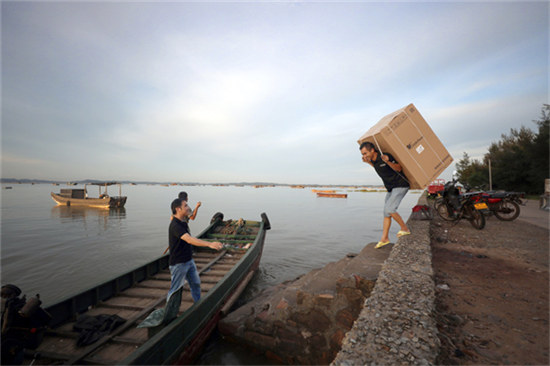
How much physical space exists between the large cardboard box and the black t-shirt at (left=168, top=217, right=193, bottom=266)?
153 inches

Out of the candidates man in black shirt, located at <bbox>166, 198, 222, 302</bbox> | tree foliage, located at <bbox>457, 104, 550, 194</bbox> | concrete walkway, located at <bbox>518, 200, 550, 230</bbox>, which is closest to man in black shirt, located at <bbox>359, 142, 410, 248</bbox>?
man in black shirt, located at <bbox>166, 198, 222, 302</bbox>

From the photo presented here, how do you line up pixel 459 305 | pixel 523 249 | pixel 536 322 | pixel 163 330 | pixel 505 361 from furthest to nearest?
1. pixel 523 249
2. pixel 163 330
3. pixel 459 305
4. pixel 536 322
5. pixel 505 361

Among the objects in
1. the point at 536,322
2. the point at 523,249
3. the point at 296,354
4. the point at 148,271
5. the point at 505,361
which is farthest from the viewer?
the point at 148,271

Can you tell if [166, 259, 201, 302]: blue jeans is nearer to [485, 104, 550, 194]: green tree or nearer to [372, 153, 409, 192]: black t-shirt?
[372, 153, 409, 192]: black t-shirt

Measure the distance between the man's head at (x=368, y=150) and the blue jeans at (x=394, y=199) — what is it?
938 millimetres

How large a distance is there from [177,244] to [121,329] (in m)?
1.82

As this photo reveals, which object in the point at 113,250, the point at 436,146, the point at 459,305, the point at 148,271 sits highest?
the point at 436,146

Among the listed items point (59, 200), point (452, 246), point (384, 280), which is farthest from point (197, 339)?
point (59, 200)

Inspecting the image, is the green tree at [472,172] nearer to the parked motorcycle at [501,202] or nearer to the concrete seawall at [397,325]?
the parked motorcycle at [501,202]

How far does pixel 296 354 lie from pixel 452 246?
500 centimetres

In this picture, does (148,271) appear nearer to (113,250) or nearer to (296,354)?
(296,354)

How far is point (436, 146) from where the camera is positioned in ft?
14.1

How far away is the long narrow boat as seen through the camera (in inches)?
134

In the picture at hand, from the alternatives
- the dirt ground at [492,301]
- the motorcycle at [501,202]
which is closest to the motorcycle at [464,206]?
the motorcycle at [501,202]
